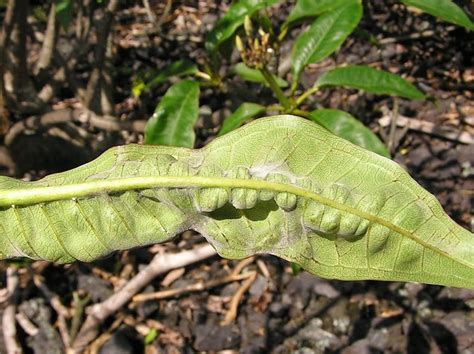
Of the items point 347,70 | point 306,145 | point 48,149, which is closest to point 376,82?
point 347,70

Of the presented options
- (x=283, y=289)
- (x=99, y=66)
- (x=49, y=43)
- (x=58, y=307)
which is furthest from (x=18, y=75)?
(x=283, y=289)

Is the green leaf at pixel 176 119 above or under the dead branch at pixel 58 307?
above

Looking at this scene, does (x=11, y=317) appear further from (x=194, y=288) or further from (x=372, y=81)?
(x=372, y=81)

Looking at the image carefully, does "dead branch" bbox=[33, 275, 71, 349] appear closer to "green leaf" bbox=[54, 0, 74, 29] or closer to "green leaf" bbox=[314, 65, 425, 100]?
"green leaf" bbox=[54, 0, 74, 29]

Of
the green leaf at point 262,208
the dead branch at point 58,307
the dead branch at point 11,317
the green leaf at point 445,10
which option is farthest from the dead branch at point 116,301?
the green leaf at point 262,208

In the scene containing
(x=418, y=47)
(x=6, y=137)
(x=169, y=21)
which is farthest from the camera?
(x=169, y=21)

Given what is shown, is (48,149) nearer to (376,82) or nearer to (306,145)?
(376,82)

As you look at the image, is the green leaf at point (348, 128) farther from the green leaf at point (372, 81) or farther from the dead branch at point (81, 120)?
the dead branch at point (81, 120)
